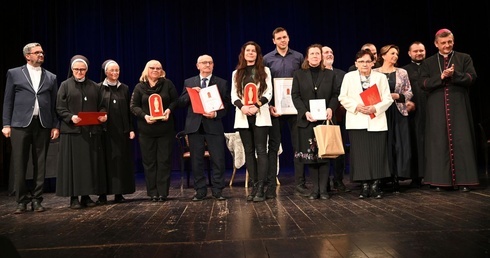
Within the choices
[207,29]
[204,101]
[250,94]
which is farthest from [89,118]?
[207,29]

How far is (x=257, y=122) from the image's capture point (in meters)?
4.76

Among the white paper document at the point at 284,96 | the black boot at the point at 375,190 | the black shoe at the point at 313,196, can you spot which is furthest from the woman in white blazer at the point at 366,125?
the white paper document at the point at 284,96

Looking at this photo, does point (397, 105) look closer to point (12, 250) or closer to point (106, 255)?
point (106, 255)

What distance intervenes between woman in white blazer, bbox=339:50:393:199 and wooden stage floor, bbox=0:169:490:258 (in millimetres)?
260

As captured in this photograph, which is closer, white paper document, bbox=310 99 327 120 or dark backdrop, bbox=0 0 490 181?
white paper document, bbox=310 99 327 120

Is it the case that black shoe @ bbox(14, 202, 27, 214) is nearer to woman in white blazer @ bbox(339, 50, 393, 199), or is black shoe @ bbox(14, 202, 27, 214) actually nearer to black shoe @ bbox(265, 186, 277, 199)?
black shoe @ bbox(265, 186, 277, 199)

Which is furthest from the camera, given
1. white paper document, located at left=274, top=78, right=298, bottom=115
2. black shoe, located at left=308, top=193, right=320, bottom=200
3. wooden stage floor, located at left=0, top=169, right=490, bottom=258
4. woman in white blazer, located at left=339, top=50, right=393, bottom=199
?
white paper document, located at left=274, top=78, right=298, bottom=115

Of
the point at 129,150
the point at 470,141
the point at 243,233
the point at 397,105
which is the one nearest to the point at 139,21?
the point at 129,150

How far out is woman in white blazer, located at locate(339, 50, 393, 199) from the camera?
4.69 m

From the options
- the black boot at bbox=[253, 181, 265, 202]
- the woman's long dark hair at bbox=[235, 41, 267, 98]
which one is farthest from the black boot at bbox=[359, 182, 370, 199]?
the woman's long dark hair at bbox=[235, 41, 267, 98]

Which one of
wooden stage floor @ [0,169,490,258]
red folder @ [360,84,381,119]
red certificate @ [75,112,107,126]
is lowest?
wooden stage floor @ [0,169,490,258]

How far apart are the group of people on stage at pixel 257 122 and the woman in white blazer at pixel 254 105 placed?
0.01 m

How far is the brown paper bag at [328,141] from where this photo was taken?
453 cm

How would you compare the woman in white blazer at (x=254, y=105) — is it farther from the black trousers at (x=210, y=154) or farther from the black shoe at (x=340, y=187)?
the black shoe at (x=340, y=187)
